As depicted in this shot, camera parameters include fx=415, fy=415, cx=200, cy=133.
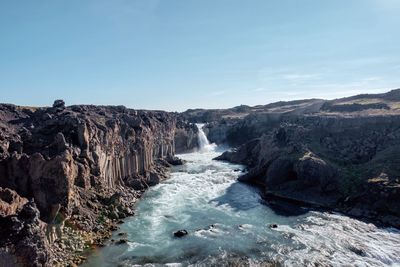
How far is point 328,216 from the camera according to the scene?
44.7 metres

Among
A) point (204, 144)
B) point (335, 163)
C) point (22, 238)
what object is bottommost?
point (204, 144)

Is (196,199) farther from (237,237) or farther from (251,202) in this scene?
(237,237)

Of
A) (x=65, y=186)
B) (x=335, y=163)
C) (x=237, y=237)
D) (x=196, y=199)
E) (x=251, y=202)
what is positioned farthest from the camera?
(x=335, y=163)

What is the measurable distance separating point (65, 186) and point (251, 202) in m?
24.0

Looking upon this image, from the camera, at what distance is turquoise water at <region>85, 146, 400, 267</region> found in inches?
1266

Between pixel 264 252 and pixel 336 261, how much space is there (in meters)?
Result: 5.57

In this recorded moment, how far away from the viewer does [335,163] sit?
59281mm

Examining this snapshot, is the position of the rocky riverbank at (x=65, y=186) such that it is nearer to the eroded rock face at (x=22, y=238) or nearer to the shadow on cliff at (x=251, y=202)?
the eroded rock face at (x=22, y=238)

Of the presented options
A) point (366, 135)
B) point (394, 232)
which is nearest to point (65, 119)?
point (394, 232)

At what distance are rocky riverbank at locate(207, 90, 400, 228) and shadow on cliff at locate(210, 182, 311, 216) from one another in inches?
85.5

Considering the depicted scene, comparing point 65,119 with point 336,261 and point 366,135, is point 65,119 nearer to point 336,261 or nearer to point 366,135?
point 336,261

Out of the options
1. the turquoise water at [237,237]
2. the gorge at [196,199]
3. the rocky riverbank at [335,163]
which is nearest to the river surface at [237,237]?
the turquoise water at [237,237]

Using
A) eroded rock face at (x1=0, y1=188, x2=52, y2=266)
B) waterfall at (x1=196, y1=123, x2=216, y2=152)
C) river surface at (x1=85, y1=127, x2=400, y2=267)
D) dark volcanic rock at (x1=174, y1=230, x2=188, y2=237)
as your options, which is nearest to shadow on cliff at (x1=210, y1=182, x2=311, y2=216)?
river surface at (x1=85, y1=127, x2=400, y2=267)

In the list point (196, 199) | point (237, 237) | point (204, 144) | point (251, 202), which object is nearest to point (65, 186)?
point (237, 237)
